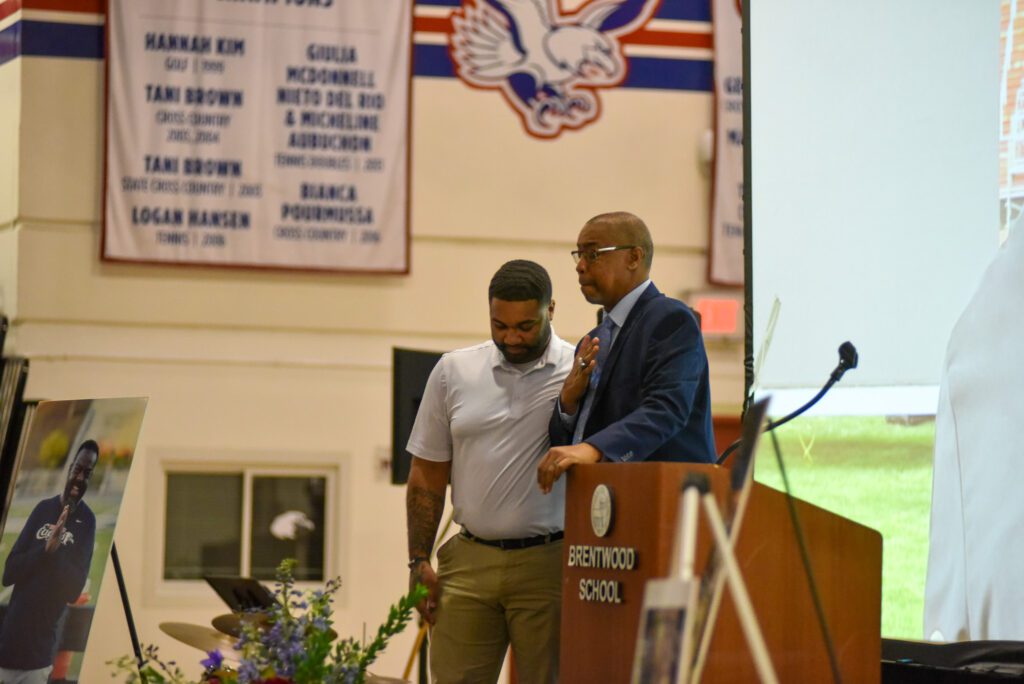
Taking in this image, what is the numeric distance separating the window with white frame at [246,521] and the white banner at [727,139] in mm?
2717

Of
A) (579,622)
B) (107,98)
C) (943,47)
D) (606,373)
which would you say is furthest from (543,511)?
(107,98)

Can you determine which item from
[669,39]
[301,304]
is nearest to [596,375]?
[301,304]

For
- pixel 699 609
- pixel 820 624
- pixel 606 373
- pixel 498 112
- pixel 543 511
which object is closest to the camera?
pixel 699 609

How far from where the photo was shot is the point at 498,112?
7.94 meters

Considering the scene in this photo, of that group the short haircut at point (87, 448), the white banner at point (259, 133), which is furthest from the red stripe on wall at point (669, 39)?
the short haircut at point (87, 448)

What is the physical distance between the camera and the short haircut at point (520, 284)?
12.5ft

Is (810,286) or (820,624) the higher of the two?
(810,286)

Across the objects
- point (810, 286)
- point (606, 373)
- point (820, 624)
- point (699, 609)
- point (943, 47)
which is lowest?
point (820, 624)

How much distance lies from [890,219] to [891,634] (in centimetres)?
142

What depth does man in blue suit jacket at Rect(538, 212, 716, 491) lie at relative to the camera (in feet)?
11.0

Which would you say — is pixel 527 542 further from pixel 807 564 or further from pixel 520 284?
pixel 807 564

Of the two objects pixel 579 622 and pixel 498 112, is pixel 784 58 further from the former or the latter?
pixel 498 112

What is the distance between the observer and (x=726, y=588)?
2.66 meters

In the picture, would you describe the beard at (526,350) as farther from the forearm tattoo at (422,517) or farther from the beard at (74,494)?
the beard at (74,494)
